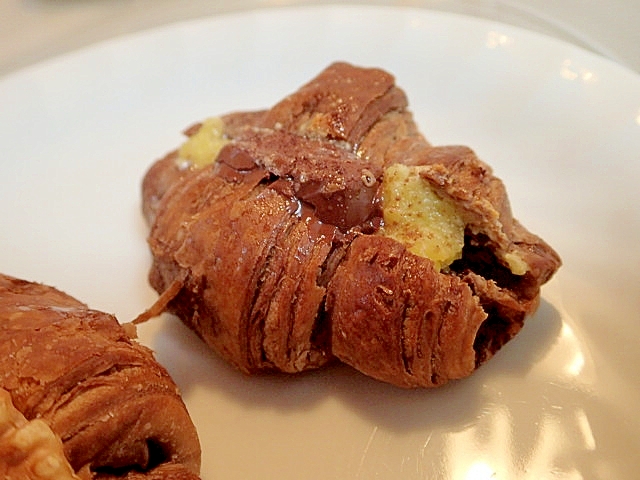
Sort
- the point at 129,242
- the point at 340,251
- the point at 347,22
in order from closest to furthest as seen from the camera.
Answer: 1. the point at 340,251
2. the point at 129,242
3. the point at 347,22

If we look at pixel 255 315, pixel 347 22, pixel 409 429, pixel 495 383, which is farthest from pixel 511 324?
pixel 347 22

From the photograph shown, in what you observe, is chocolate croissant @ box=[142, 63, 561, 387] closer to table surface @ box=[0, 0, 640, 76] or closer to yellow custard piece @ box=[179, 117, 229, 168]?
yellow custard piece @ box=[179, 117, 229, 168]

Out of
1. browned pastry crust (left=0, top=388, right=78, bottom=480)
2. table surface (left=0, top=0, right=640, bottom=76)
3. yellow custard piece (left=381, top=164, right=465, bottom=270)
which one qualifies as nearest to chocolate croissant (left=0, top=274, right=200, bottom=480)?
browned pastry crust (left=0, top=388, right=78, bottom=480)

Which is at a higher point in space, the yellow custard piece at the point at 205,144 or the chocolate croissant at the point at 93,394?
the yellow custard piece at the point at 205,144

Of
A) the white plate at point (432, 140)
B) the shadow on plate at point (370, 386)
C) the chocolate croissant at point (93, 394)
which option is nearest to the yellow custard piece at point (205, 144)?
the white plate at point (432, 140)

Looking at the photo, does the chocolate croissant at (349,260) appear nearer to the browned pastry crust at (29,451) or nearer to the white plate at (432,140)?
the white plate at (432,140)

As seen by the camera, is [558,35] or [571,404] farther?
[558,35]

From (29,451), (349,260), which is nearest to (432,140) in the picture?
(349,260)

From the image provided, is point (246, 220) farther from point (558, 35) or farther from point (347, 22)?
point (558, 35)

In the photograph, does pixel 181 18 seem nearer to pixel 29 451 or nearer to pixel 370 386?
pixel 370 386
